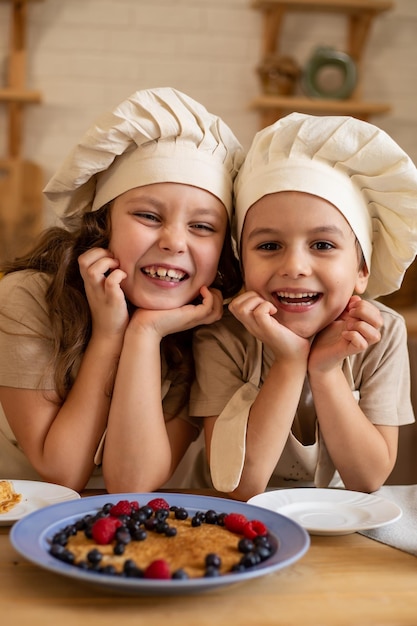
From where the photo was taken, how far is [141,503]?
1.06m

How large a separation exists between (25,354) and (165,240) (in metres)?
0.32

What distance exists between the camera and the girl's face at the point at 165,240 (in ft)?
4.41

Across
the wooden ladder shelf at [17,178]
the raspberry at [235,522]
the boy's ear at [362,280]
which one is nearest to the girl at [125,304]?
the boy's ear at [362,280]

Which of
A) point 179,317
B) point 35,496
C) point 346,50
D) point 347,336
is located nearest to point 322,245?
point 347,336

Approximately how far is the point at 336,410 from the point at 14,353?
561mm

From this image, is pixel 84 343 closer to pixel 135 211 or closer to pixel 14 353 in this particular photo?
pixel 14 353

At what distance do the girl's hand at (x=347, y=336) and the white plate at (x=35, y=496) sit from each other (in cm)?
45

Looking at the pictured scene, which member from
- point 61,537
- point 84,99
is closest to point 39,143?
point 84,99

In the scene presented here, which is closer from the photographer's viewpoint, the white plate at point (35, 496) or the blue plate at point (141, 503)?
the blue plate at point (141, 503)

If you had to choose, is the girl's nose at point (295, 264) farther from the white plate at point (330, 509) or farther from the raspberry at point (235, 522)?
the raspberry at point (235, 522)

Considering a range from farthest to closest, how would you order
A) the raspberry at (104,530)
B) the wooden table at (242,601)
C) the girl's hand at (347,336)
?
the girl's hand at (347,336) < the raspberry at (104,530) < the wooden table at (242,601)

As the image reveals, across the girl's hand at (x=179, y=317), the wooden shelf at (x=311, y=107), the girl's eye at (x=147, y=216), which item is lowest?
the girl's hand at (x=179, y=317)

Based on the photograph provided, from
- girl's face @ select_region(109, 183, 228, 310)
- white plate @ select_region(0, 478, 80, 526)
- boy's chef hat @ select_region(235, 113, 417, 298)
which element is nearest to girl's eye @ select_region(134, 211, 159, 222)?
girl's face @ select_region(109, 183, 228, 310)

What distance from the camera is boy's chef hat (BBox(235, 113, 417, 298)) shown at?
1308 mm
